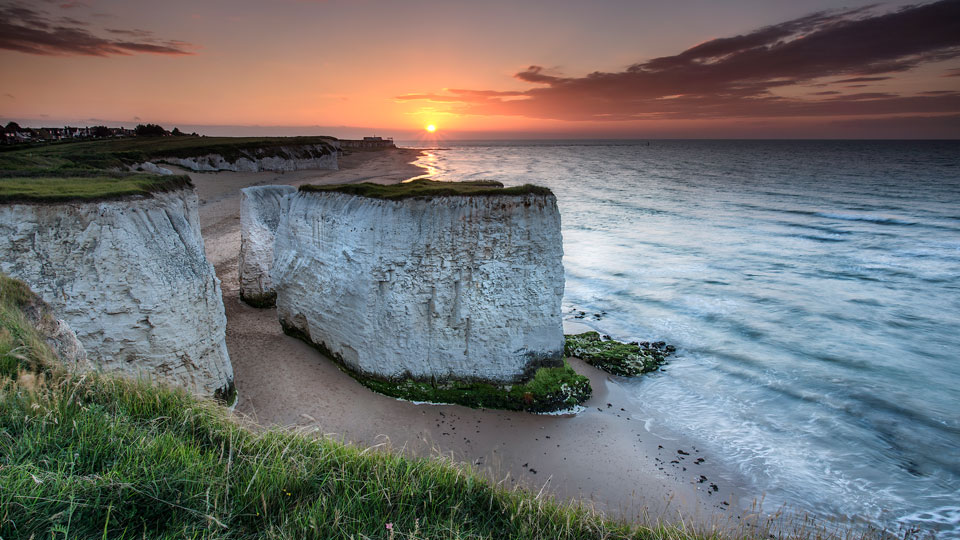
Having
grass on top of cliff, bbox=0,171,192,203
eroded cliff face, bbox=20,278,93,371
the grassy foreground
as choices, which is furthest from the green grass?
grass on top of cliff, bbox=0,171,192,203

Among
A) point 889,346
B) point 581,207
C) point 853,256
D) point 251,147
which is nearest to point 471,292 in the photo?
point 889,346

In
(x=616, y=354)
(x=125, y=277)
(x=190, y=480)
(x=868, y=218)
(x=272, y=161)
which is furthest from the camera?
(x=272, y=161)

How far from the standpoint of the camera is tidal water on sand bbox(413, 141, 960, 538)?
415 inches

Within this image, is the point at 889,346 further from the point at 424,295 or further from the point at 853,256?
the point at 424,295

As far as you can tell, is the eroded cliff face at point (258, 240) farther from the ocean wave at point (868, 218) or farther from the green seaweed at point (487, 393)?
the ocean wave at point (868, 218)

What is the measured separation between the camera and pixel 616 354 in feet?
49.2

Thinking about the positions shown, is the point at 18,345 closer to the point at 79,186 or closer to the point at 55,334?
the point at 55,334

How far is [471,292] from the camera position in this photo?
1129 centimetres

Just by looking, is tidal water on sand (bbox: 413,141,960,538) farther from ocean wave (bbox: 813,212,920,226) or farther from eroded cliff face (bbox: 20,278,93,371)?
eroded cliff face (bbox: 20,278,93,371)

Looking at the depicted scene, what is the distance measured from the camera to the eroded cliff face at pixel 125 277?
7.70 m

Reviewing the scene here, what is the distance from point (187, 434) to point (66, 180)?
28.3 ft

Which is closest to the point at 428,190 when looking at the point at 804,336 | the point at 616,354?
the point at 616,354

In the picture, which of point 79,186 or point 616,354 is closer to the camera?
point 79,186

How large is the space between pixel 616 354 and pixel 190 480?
1326cm
